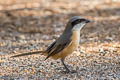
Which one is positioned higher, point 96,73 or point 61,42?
point 61,42

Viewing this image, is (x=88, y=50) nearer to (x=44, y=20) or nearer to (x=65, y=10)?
(x=44, y=20)

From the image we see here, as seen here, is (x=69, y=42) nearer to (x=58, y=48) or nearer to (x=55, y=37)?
(x=58, y=48)

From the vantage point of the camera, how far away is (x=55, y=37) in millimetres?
11695

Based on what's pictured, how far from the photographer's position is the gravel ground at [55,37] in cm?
767

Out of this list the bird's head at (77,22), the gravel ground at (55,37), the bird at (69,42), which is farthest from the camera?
the gravel ground at (55,37)

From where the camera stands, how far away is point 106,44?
32.8 feet

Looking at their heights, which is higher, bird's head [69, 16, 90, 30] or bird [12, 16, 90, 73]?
bird's head [69, 16, 90, 30]

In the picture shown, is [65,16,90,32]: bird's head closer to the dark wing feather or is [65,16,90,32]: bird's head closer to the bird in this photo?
the bird

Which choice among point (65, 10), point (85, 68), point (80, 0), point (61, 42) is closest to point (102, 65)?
point (85, 68)

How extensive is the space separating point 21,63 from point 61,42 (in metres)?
1.34

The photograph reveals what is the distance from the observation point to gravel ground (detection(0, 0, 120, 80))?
767cm

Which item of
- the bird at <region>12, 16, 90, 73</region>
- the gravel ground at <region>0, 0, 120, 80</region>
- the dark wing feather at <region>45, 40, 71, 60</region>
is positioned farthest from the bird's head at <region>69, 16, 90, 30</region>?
the gravel ground at <region>0, 0, 120, 80</region>

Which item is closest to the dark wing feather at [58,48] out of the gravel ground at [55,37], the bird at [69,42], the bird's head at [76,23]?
the bird at [69,42]

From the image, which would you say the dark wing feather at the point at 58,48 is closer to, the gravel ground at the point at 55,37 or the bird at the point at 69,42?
the bird at the point at 69,42
